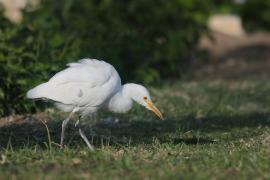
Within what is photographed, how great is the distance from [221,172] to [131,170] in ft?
2.51

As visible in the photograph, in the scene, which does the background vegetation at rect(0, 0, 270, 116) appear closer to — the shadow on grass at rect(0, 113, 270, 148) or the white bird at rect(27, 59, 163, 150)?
the shadow on grass at rect(0, 113, 270, 148)

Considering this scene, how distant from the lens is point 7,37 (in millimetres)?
11945

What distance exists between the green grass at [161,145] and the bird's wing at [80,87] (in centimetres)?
50

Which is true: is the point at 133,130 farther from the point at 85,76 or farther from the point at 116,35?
the point at 116,35

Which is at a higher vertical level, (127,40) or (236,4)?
(236,4)

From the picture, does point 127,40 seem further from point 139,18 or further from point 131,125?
point 131,125

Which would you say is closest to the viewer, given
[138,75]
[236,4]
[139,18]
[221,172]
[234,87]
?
[221,172]

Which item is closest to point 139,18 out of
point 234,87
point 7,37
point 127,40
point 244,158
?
point 127,40

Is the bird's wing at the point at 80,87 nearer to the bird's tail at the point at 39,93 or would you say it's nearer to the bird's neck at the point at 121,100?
the bird's tail at the point at 39,93

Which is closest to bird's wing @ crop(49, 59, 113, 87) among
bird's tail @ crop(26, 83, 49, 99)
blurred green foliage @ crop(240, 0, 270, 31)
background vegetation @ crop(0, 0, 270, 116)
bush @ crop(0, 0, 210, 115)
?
bird's tail @ crop(26, 83, 49, 99)

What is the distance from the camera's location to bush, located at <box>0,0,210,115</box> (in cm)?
1317

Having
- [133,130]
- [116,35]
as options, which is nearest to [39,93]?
[133,130]

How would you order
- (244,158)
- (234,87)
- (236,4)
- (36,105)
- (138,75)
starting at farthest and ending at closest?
1. (236,4)
2. (234,87)
3. (138,75)
4. (36,105)
5. (244,158)

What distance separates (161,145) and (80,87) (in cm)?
104
